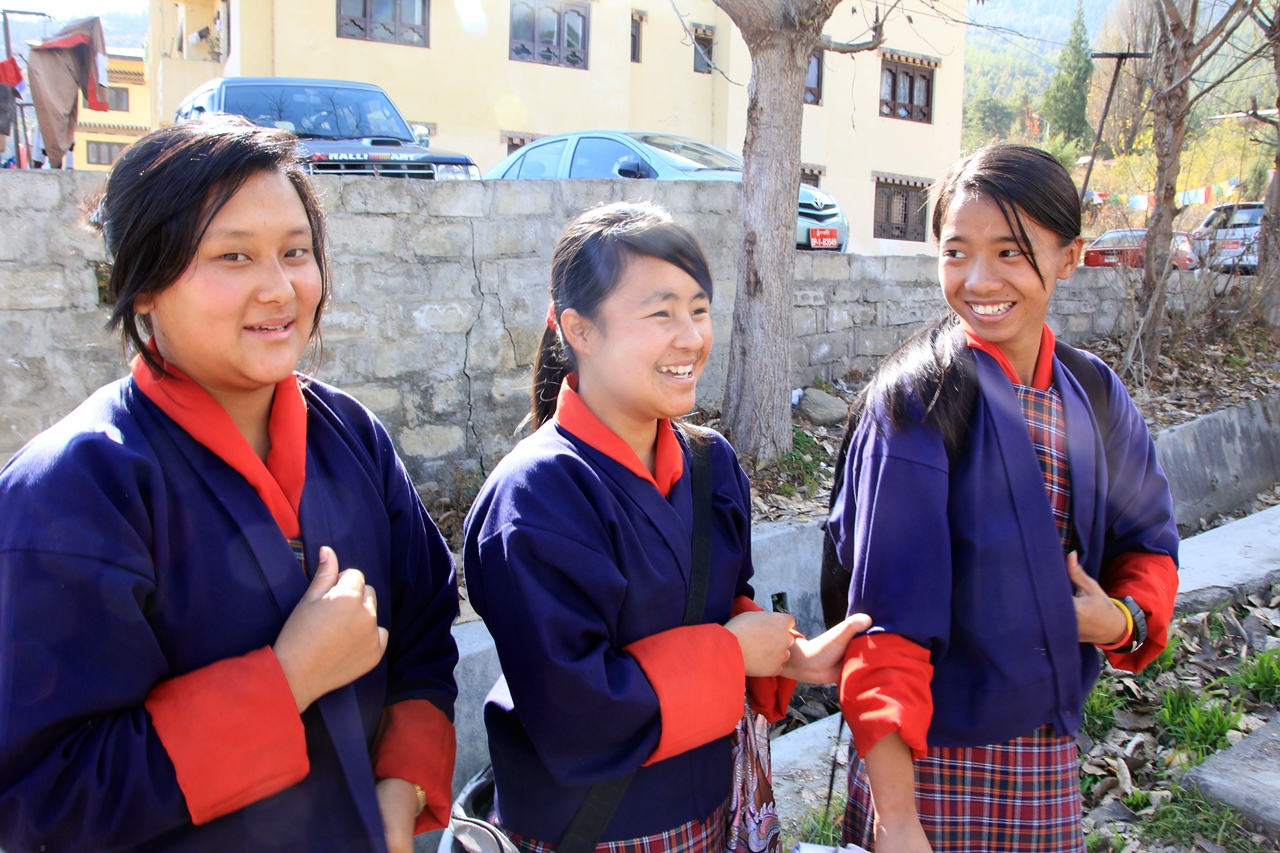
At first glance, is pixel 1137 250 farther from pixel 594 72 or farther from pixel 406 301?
pixel 594 72

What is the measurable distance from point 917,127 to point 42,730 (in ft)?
67.1

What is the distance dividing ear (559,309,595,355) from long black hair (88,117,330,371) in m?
0.59

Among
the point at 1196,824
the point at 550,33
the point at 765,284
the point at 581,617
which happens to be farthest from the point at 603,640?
the point at 550,33

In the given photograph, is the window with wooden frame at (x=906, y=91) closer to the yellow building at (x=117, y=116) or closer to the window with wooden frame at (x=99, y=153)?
the yellow building at (x=117, y=116)

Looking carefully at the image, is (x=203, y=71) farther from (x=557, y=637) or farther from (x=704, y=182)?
(x=557, y=637)

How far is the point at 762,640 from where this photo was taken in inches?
62.5

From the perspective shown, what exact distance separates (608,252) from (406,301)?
325cm

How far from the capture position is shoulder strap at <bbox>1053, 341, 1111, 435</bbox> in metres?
1.78

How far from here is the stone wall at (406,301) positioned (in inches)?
154

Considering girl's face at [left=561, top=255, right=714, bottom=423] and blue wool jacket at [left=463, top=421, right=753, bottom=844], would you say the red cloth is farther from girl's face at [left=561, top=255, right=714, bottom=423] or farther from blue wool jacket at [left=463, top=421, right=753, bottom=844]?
blue wool jacket at [left=463, top=421, right=753, bottom=844]

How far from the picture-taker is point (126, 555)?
1143mm

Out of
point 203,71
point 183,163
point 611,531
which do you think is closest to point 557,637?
point 611,531

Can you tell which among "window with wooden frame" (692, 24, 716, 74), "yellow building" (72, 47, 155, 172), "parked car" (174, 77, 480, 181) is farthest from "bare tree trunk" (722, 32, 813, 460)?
"yellow building" (72, 47, 155, 172)

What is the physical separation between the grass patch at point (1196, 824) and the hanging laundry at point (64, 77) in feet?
31.9
